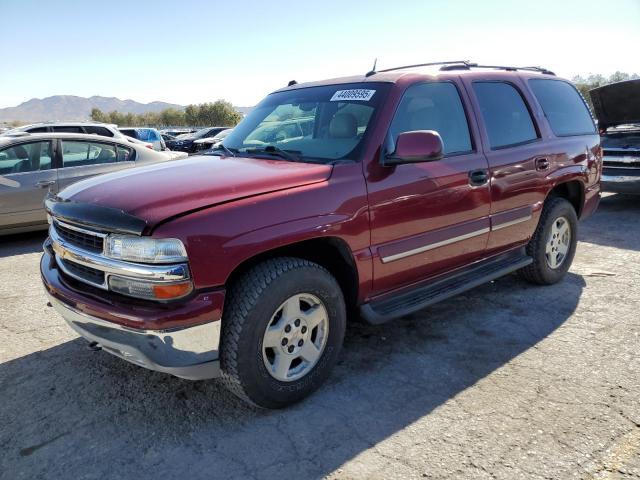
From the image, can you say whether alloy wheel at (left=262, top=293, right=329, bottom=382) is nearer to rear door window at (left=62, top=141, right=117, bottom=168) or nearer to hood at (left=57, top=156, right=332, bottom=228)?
hood at (left=57, top=156, right=332, bottom=228)

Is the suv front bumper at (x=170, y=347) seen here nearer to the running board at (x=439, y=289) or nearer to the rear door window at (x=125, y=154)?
the running board at (x=439, y=289)

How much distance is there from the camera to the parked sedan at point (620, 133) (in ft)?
26.7

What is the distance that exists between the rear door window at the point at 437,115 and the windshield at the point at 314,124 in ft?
0.65

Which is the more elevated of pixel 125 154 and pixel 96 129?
pixel 96 129

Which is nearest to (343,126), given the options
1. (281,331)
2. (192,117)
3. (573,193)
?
(281,331)

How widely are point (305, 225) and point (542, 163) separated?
2.61 metres

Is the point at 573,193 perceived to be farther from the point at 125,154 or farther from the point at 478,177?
the point at 125,154

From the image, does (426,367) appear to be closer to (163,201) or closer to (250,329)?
(250,329)

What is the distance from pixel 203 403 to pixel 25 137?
5.46 m

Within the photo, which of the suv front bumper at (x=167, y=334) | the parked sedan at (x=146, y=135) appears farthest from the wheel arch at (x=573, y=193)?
the parked sedan at (x=146, y=135)

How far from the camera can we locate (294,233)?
275 cm

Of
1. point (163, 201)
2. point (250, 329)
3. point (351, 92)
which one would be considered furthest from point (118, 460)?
point (351, 92)

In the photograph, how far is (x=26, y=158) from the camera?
22.6ft

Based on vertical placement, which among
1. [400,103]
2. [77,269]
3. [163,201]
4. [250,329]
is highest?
[400,103]
